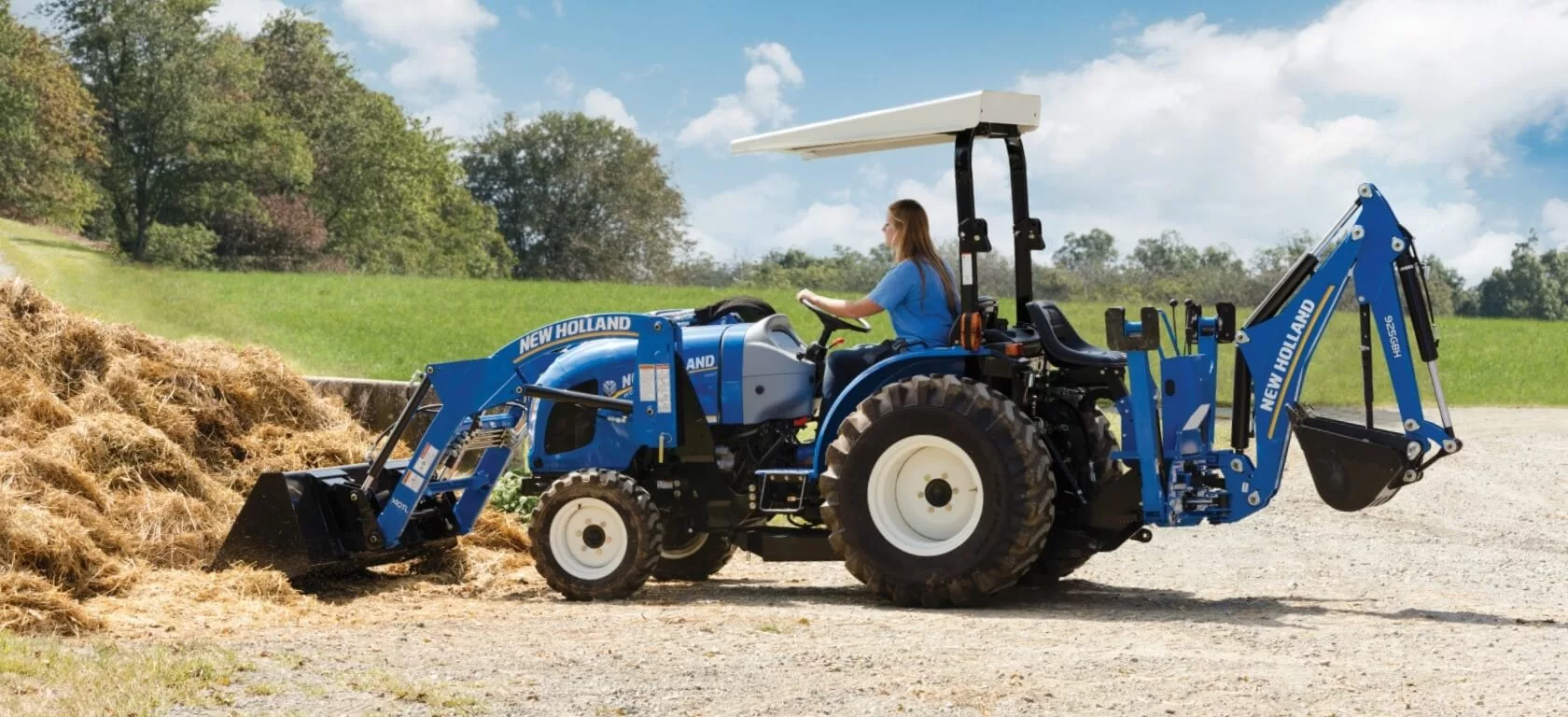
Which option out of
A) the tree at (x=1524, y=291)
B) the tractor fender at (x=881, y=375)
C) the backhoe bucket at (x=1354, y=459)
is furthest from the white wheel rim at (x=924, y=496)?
the tree at (x=1524, y=291)

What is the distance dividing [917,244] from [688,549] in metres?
2.29

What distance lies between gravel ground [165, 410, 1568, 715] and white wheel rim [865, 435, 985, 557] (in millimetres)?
374

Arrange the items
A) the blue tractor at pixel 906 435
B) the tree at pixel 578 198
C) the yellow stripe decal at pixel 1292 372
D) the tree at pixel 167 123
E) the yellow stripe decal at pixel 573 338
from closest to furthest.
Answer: the blue tractor at pixel 906 435 → the yellow stripe decal at pixel 1292 372 → the yellow stripe decal at pixel 573 338 → the tree at pixel 167 123 → the tree at pixel 578 198

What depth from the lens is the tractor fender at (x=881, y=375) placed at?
8.10 metres

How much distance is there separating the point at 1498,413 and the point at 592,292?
Result: 22.9 metres

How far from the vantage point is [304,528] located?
8914 millimetres

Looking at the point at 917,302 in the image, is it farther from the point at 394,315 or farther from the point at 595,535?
the point at 394,315

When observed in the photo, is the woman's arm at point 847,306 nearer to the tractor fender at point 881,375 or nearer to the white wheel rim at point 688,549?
the tractor fender at point 881,375

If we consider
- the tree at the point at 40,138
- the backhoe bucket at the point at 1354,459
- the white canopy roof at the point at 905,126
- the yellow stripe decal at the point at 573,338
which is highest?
the tree at the point at 40,138

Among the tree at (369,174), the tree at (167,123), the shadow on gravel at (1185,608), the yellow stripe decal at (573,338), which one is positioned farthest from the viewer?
the tree at (369,174)

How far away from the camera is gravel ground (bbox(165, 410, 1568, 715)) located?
5.64m

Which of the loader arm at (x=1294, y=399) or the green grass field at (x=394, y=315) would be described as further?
the green grass field at (x=394, y=315)

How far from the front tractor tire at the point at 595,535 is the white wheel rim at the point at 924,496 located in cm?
122

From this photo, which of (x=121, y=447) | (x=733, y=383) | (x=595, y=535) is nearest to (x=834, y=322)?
(x=733, y=383)
